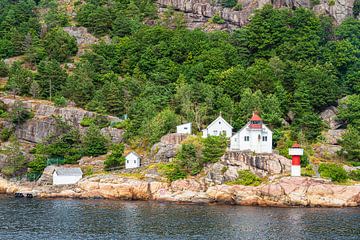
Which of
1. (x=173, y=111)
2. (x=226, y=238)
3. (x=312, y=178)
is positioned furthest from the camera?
(x=173, y=111)

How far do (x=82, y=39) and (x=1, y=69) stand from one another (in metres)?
25.2

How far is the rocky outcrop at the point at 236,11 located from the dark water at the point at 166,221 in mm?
72512

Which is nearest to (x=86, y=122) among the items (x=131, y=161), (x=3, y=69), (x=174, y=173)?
(x=131, y=161)

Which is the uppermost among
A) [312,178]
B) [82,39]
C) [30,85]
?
[82,39]

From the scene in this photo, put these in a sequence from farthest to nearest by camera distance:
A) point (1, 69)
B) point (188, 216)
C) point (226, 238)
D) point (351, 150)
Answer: point (1, 69), point (351, 150), point (188, 216), point (226, 238)

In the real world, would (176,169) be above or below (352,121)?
below

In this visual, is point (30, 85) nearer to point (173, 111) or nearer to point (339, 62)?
point (173, 111)

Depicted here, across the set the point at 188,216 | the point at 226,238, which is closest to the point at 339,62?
the point at 188,216

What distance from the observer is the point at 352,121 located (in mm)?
109750

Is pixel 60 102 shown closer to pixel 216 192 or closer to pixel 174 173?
pixel 174 173

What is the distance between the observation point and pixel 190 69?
12800 cm

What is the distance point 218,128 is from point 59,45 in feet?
187

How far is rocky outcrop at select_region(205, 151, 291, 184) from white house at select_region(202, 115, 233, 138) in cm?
864

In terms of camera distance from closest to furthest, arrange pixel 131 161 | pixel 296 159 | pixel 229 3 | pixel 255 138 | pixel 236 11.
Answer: pixel 296 159, pixel 255 138, pixel 131 161, pixel 236 11, pixel 229 3
